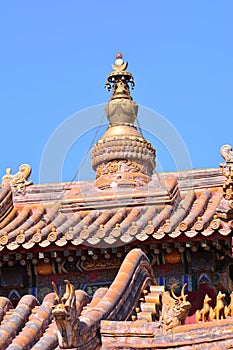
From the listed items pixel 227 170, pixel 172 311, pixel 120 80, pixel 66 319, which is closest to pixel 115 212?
pixel 227 170

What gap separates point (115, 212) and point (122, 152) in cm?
199

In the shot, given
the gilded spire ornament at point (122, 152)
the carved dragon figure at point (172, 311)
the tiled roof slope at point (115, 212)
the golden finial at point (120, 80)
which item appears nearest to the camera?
the carved dragon figure at point (172, 311)

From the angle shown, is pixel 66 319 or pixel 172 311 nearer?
pixel 66 319

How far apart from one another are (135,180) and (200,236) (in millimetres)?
3869

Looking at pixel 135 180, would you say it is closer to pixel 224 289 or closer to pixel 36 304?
A: pixel 224 289

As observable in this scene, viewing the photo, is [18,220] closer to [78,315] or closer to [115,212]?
[115,212]

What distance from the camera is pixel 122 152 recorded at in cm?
2388

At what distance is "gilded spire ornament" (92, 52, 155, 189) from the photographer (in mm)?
23603

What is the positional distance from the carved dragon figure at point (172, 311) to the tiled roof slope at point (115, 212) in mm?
5521

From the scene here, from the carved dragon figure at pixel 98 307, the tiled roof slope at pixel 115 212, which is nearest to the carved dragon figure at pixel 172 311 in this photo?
the carved dragon figure at pixel 98 307

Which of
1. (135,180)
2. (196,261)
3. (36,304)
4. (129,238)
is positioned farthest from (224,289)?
(36,304)

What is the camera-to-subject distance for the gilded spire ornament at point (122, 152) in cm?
2360

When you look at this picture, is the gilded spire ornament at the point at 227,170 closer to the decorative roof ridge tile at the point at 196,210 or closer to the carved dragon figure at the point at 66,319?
the decorative roof ridge tile at the point at 196,210

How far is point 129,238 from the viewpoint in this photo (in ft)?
65.9
